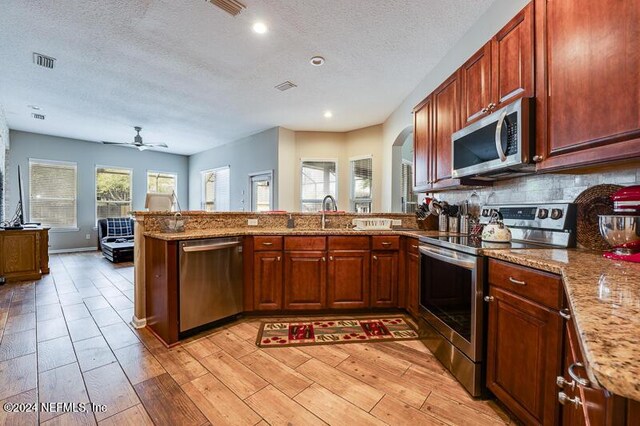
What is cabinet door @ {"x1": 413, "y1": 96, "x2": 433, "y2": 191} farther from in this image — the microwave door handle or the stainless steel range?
the microwave door handle

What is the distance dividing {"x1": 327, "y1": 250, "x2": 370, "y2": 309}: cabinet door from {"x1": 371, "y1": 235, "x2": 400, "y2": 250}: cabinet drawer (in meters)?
0.11

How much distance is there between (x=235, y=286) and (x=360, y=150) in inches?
154

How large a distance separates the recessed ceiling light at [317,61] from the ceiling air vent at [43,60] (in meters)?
2.91

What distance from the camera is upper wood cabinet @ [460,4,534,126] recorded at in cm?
156

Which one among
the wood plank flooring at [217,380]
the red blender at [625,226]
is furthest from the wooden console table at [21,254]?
the red blender at [625,226]

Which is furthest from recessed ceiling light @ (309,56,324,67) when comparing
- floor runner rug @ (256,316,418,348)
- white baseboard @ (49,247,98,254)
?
white baseboard @ (49,247,98,254)

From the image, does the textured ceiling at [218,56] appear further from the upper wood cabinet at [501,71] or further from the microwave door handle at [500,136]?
the microwave door handle at [500,136]

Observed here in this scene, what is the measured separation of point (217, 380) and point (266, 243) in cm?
120

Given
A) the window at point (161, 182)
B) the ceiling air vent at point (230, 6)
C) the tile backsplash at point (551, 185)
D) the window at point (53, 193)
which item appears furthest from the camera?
the window at point (161, 182)

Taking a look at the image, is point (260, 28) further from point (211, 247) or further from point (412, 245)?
point (412, 245)

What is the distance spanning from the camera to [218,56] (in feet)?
9.86

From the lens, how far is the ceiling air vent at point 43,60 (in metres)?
2.96

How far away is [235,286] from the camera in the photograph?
2582 millimetres

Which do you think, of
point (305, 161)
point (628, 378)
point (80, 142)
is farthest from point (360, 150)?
point (80, 142)
